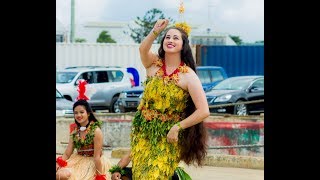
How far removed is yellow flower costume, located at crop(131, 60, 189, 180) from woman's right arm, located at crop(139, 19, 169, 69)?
69 millimetres

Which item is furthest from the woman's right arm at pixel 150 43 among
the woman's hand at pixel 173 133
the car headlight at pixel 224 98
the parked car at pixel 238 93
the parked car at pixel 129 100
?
the parked car at pixel 129 100

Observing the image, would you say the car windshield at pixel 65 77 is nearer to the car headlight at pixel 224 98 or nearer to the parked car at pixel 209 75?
the parked car at pixel 209 75

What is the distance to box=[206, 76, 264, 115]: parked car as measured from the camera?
23859mm

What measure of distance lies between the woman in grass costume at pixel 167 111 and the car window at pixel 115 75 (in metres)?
20.9

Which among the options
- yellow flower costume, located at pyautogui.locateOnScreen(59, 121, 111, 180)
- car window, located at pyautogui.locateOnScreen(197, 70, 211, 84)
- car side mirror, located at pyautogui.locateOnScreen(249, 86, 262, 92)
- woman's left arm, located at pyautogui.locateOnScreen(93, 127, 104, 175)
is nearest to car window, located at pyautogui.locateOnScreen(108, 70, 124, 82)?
car window, located at pyautogui.locateOnScreen(197, 70, 211, 84)

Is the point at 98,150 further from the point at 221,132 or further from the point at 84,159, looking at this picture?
the point at 221,132

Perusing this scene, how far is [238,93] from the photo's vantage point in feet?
81.0

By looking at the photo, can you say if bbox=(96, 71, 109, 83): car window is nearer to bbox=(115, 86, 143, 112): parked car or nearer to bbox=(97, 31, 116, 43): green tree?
bbox=(115, 86, 143, 112): parked car

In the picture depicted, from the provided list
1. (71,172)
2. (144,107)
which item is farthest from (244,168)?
(144,107)

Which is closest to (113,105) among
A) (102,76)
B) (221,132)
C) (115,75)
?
(102,76)

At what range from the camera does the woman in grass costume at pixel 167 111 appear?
757cm

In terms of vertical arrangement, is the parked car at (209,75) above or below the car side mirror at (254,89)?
above
